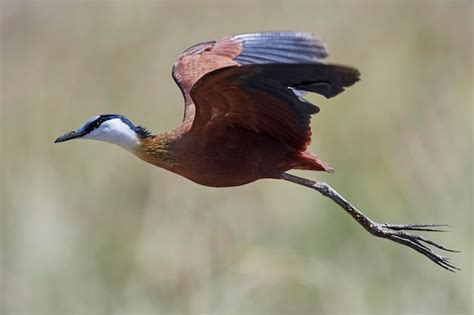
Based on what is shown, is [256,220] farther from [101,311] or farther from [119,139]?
[119,139]

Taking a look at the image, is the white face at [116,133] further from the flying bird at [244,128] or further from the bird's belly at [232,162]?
the bird's belly at [232,162]

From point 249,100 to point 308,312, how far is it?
3.49m

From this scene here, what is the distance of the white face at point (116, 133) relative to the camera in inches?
211

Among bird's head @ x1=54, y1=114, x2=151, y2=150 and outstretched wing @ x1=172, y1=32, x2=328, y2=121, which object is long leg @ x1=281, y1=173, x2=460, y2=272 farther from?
bird's head @ x1=54, y1=114, x2=151, y2=150

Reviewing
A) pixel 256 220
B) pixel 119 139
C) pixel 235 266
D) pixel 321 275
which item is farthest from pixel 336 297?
pixel 119 139

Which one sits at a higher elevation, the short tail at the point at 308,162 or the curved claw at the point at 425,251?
the short tail at the point at 308,162

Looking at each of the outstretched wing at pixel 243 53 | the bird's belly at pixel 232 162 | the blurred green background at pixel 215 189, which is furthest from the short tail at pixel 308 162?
the blurred green background at pixel 215 189

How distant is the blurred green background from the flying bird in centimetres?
219

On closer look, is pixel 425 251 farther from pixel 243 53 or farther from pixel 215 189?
pixel 215 189

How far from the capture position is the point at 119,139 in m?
5.37

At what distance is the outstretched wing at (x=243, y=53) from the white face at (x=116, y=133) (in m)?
0.28

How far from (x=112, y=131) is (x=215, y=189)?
141 inches

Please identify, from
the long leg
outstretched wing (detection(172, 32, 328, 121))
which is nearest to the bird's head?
outstretched wing (detection(172, 32, 328, 121))

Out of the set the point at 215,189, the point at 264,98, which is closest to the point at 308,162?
the point at 264,98
